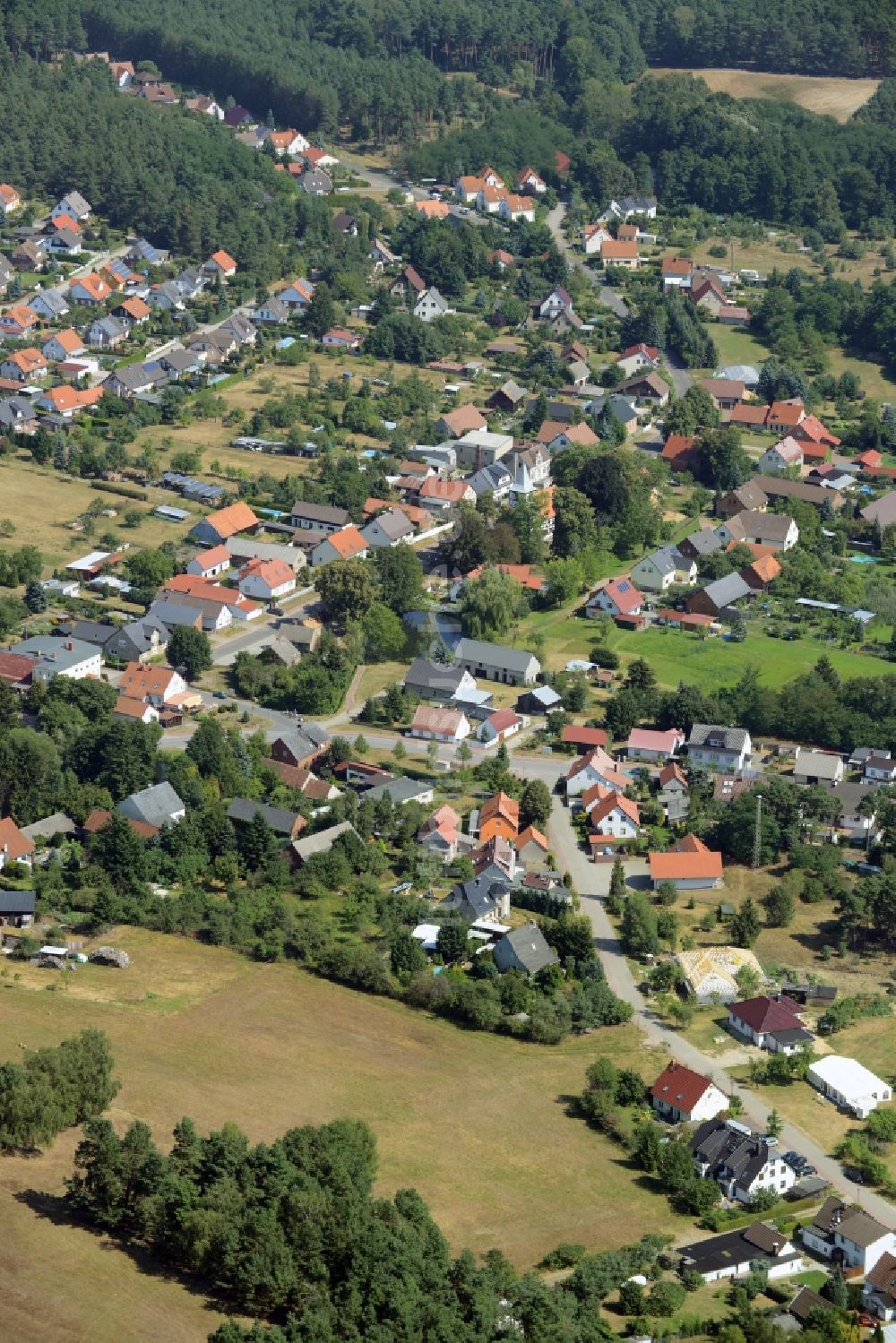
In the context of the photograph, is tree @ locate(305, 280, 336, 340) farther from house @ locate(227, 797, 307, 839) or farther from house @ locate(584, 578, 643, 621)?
house @ locate(227, 797, 307, 839)

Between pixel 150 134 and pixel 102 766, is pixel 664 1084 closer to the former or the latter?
pixel 102 766

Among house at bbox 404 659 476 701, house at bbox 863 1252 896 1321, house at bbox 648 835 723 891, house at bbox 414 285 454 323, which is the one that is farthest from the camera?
house at bbox 414 285 454 323

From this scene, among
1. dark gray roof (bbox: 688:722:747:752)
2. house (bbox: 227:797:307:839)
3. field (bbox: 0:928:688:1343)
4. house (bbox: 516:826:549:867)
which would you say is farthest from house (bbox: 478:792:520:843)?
field (bbox: 0:928:688:1343)

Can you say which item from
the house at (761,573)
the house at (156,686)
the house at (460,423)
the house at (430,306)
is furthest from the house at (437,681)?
the house at (430,306)

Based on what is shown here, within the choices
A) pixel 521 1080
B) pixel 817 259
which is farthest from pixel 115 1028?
pixel 817 259

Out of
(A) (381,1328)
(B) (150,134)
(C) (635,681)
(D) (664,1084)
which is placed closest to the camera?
(A) (381,1328)

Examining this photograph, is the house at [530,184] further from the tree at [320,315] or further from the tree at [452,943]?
the tree at [452,943]

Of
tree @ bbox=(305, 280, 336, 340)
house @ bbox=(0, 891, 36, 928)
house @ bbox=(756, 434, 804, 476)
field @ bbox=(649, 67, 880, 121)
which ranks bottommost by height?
house @ bbox=(0, 891, 36, 928)
